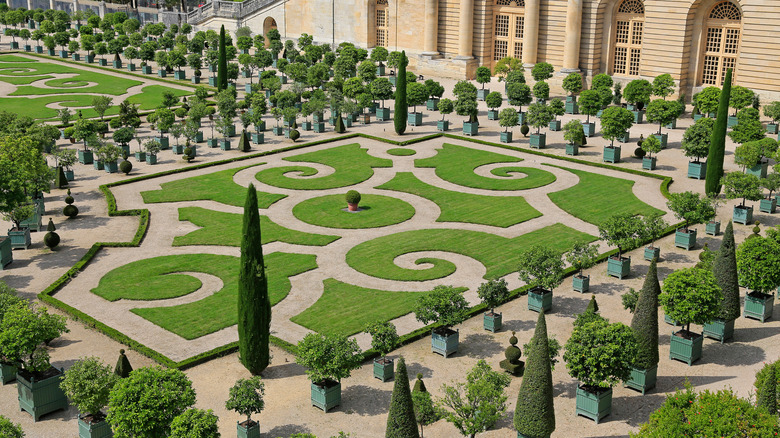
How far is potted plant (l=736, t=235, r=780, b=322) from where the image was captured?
1577 inches

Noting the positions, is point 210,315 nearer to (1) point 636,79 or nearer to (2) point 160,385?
(2) point 160,385

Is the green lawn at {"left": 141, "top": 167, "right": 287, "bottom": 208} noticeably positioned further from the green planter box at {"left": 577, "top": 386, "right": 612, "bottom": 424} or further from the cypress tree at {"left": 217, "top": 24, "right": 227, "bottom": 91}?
the green planter box at {"left": 577, "top": 386, "right": 612, "bottom": 424}

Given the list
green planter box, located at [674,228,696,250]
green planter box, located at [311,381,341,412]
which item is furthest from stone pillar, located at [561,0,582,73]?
green planter box, located at [311,381,341,412]

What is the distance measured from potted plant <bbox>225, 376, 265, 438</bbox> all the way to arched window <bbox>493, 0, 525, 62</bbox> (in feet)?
240

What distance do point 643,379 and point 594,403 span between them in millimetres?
3205

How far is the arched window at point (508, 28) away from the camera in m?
97.1

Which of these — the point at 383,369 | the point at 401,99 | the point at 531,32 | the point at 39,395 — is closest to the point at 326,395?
the point at 383,369

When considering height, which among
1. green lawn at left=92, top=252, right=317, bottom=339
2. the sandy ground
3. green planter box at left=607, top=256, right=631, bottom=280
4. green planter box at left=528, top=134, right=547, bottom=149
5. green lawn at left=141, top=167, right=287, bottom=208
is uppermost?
green planter box at left=528, top=134, right=547, bottom=149

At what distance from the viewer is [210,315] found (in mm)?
42062

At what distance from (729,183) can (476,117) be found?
29.3 m

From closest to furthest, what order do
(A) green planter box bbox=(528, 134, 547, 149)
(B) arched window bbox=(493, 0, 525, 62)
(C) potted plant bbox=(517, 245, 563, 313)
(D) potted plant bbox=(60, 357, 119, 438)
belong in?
(D) potted plant bbox=(60, 357, 119, 438)
(C) potted plant bbox=(517, 245, 563, 313)
(A) green planter box bbox=(528, 134, 547, 149)
(B) arched window bbox=(493, 0, 525, 62)

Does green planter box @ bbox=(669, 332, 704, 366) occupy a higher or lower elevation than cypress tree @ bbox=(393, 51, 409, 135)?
lower

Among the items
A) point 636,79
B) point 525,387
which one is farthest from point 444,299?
point 636,79

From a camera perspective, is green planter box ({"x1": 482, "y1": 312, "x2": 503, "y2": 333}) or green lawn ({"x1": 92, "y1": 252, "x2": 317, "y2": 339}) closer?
green planter box ({"x1": 482, "y1": 312, "x2": 503, "y2": 333})
